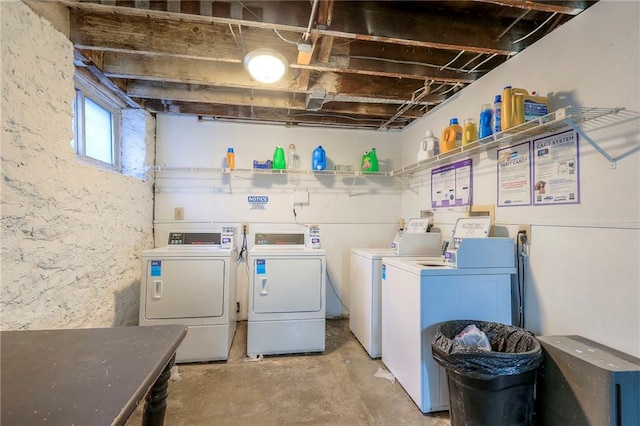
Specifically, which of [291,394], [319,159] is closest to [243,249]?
[319,159]

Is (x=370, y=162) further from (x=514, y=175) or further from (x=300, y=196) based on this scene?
(x=514, y=175)

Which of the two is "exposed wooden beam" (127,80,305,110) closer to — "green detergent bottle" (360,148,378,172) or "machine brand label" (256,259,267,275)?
"green detergent bottle" (360,148,378,172)

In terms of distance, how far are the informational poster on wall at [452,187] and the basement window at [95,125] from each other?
300 centimetres

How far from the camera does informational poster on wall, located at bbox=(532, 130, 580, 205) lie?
1.53 m

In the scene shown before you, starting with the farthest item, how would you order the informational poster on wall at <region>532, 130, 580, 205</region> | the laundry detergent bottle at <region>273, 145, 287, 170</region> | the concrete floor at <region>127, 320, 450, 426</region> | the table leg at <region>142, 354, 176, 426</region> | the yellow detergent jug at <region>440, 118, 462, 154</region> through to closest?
1. the laundry detergent bottle at <region>273, 145, 287, 170</region>
2. the yellow detergent jug at <region>440, 118, 462, 154</region>
3. the concrete floor at <region>127, 320, 450, 426</region>
4. the informational poster on wall at <region>532, 130, 580, 205</region>
5. the table leg at <region>142, 354, 176, 426</region>

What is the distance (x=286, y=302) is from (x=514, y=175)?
1.98 meters

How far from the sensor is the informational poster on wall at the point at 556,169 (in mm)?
1529

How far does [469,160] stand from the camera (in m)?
2.33

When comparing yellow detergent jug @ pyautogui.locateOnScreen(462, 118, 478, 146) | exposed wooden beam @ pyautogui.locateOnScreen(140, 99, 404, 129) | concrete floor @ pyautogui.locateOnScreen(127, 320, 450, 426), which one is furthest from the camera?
exposed wooden beam @ pyautogui.locateOnScreen(140, 99, 404, 129)

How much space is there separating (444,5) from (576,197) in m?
1.36

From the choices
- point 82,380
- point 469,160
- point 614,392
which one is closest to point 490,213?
point 469,160

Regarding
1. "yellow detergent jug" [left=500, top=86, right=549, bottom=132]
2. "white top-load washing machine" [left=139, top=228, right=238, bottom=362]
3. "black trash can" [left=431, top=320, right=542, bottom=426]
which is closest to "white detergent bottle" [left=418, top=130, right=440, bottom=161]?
"yellow detergent jug" [left=500, top=86, right=549, bottom=132]

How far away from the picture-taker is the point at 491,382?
1.35m

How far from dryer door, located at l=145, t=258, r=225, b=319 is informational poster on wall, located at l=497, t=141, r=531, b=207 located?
2.21 meters
